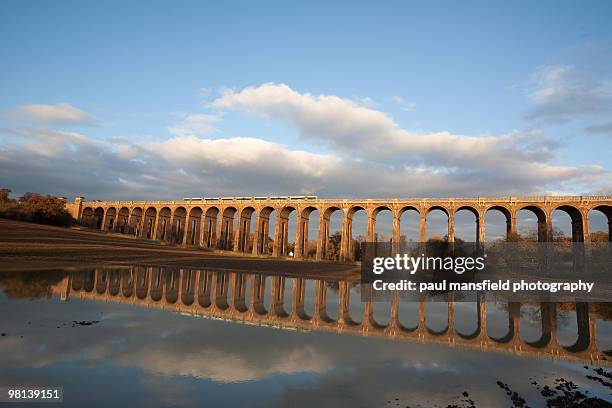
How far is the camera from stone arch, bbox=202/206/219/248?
91.7 metres

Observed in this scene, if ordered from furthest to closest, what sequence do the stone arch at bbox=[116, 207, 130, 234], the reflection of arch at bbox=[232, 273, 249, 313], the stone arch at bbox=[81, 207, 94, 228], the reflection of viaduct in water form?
the stone arch at bbox=[81, 207, 94, 228] → the stone arch at bbox=[116, 207, 130, 234] → the reflection of arch at bbox=[232, 273, 249, 313] → the reflection of viaduct in water

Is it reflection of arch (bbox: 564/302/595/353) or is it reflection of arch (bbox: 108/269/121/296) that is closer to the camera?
reflection of arch (bbox: 564/302/595/353)

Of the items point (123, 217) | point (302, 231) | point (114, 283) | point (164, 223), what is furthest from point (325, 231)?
point (123, 217)

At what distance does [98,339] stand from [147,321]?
10.8 ft

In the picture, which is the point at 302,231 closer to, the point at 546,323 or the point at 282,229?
the point at 282,229

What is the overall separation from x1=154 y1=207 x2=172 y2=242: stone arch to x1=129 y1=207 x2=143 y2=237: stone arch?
6.20 metres

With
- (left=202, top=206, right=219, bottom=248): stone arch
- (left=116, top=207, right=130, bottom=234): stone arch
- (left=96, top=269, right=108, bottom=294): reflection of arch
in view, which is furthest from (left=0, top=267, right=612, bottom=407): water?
(left=116, top=207, right=130, bottom=234): stone arch

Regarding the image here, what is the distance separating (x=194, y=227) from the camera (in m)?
96.9

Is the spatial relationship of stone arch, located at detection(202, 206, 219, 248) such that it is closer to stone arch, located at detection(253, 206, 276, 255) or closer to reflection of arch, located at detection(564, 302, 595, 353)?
stone arch, located at detection(253, 206, 276, 255)

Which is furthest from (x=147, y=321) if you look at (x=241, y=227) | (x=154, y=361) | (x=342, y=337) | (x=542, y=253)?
(x=241, y=227)

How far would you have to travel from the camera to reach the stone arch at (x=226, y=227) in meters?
89.0

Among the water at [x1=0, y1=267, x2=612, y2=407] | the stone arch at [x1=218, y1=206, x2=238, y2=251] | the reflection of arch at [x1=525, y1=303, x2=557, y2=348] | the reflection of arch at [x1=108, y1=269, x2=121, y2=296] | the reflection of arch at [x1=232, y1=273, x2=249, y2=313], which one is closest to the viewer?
the water at [x1=0, y1=267, x2=612, y2=407]

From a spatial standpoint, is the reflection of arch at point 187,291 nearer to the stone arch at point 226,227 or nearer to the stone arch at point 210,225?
the stone arch at point 226,227

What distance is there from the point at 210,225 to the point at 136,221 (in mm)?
31107
